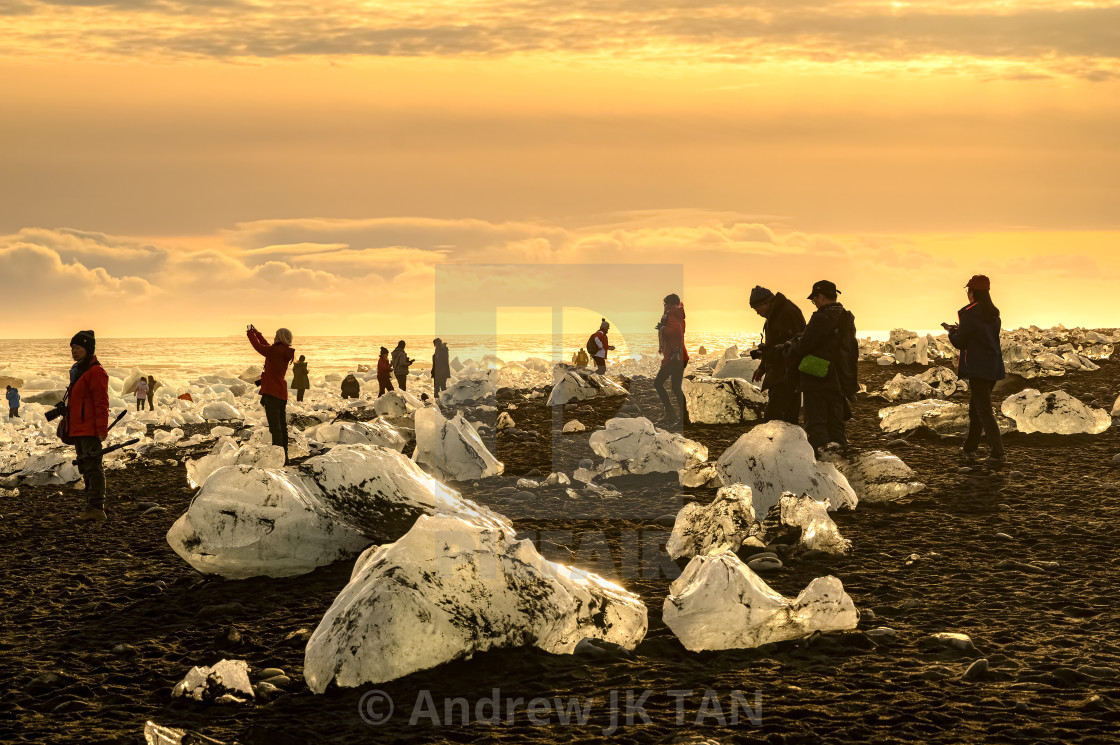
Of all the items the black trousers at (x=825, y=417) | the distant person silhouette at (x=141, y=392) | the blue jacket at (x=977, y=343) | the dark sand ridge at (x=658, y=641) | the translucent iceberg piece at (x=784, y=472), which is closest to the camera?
the dark sand ridge at (x=658, y=641)

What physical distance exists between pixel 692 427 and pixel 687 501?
159 inches

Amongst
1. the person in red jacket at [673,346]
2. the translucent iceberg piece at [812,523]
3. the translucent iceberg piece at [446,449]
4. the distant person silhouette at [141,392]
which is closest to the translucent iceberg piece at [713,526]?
the translucent iceberg piece at [812,523]

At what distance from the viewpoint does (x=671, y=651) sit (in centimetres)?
467

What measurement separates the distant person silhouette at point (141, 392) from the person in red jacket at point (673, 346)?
1233cm

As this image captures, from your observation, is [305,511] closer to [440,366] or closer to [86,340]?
[86,340]

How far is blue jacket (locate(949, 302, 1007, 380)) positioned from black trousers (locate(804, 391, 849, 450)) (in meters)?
1.42

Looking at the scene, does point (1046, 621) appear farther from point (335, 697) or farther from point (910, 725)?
point (335, 697)

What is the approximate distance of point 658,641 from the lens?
480cm

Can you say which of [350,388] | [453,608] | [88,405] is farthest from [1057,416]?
[350,388]

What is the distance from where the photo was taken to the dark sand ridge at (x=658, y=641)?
384 centimetres

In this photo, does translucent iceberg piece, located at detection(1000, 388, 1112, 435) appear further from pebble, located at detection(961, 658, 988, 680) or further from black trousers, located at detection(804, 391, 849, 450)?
pebble, located at detection(961, 658, 988, 680)

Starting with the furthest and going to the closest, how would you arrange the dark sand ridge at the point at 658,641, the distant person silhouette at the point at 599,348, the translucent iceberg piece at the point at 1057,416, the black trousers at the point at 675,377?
1. the distant person silhouette at the point at 599,348
2. the black trousers at the point at 675,377
3. the translucent iceberg piece at the point at 1057,416
4. the dark sand ridge at the point at 658,641

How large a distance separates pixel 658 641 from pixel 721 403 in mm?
7578

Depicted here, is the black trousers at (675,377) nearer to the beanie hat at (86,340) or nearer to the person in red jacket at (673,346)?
the person in red jacket at (673,346)
